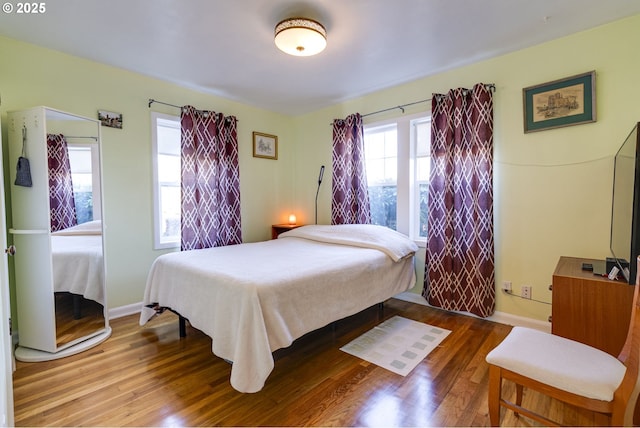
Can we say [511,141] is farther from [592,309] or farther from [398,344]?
[398,344]

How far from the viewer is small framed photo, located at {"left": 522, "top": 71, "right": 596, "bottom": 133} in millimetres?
2293

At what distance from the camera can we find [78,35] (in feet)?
7.54

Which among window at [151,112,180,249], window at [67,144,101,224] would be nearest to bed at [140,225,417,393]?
window at [67,144,101,224]

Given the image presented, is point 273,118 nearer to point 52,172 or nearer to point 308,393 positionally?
point 52,172

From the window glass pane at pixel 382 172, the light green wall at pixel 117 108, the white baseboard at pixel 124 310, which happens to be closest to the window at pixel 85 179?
the light green wall at pixel 117 108

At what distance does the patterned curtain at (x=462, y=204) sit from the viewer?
107 inches

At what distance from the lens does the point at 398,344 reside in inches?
92.5

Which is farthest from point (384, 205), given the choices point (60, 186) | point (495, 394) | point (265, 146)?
point (60, 186)

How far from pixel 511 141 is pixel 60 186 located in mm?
3734

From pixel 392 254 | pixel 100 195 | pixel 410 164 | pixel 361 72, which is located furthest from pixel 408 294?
pixel 100 195

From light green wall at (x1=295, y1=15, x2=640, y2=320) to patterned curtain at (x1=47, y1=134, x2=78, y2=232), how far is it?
3375 mm

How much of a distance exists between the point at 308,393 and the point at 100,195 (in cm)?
229

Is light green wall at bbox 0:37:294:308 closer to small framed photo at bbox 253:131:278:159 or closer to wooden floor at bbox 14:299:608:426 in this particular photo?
small framed photo at bbox 253:131:278:159

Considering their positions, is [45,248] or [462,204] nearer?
[45,248]
